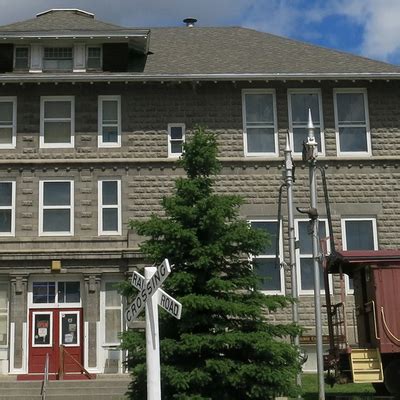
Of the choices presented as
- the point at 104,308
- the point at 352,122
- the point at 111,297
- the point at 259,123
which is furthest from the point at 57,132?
the point at 352,122

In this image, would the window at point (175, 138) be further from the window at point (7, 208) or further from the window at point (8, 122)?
the window at point (7, 208)

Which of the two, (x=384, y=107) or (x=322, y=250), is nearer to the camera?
(x=322, y=250)

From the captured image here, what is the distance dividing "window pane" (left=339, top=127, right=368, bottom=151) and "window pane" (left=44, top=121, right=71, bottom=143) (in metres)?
9.00

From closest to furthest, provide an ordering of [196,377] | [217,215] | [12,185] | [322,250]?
[196,377]
[217,215]
[322,250]
[12,185]

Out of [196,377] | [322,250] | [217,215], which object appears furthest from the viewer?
[322,250]

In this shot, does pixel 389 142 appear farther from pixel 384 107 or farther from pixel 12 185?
pixel 12 185

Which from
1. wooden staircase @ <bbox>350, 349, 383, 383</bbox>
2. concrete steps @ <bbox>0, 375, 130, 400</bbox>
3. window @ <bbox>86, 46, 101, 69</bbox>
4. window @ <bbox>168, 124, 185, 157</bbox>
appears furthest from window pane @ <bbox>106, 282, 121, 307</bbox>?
wooden staircase @ <bbox>350, 349, 383, 383</bbox>

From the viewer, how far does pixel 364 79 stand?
958 inches

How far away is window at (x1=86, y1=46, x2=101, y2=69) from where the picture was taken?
24.7 metres

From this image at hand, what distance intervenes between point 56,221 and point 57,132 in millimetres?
2945

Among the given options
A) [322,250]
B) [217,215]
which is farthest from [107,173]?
[217,215]

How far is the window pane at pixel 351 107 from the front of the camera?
24.7m

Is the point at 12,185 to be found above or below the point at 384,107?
below

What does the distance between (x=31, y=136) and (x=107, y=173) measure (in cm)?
278
